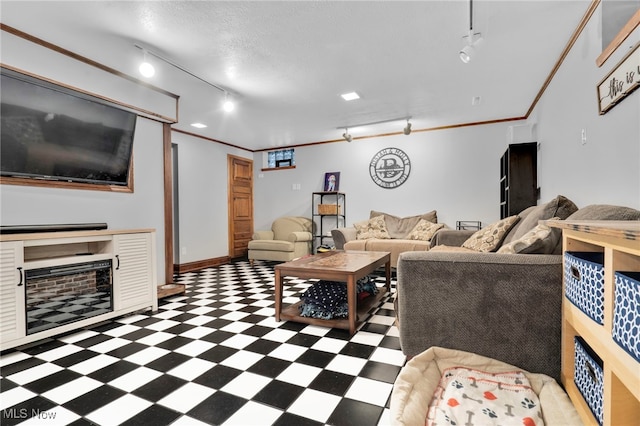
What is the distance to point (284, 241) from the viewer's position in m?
5.85

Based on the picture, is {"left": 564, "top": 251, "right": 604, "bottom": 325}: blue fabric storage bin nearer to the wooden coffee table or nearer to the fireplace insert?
the wooden coffee table

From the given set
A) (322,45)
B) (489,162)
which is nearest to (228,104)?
(322,45)

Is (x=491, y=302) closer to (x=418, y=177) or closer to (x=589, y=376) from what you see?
(x=589, y=376)

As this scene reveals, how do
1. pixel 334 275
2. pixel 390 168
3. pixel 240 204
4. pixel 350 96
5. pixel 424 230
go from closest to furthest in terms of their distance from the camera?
pixel 334 275 → pixel 350 96 → pixel 424 230 → pixel 390 168 → pixel 240 204

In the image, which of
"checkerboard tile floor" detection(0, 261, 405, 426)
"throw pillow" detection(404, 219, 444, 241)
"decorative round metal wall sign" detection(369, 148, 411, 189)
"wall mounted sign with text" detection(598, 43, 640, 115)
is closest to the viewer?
"checkerboard tile floor" detection(0, 261, 405, 426)

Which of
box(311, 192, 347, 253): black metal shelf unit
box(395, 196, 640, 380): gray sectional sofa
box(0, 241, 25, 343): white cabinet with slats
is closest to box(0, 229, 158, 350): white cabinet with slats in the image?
box(0, 241, 25, 343): white cabinet with slats

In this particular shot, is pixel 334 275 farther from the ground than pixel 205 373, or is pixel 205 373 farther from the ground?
pixel 334 275

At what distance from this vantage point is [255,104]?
416 cm

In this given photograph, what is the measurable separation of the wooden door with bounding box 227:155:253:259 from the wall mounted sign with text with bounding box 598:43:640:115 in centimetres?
583

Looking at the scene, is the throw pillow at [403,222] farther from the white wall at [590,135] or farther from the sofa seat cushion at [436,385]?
the sofa seat cushion at [436,385]

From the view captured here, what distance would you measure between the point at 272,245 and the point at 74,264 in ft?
11.0

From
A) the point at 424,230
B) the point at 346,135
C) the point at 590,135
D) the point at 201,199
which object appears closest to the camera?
the point at 590,135

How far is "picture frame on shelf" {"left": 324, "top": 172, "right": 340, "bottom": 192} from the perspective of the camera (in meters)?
6.37

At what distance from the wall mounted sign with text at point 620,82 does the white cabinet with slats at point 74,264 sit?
380 cm
